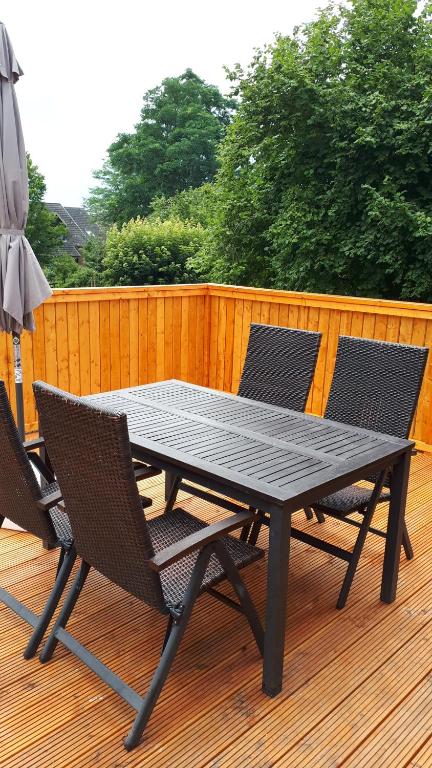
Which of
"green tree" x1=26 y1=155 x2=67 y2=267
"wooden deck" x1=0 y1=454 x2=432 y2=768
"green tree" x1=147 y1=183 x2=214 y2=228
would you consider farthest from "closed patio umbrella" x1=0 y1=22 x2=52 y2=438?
"green tree" x1=26 y1=155 x2=67 y2=267

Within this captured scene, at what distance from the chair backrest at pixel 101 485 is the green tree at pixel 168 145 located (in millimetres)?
28983

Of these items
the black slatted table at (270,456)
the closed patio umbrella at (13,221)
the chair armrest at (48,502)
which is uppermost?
the closed patio umbrella at (13,221)

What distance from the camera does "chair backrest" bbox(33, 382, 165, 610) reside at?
1.89 metres

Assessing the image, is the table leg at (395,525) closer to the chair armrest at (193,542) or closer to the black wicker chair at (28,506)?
the chair armrest at (193,542)

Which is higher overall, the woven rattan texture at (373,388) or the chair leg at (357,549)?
the woven rattan texture at (373,388)

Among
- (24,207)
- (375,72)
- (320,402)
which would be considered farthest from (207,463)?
(375,72)

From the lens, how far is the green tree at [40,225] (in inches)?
1153

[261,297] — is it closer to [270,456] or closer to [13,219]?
[13,219]

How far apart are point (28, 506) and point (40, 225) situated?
2930 centimetres

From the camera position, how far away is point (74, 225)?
142ft

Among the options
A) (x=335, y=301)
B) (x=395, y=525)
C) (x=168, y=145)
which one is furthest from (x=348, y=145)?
(x=168, y=145)

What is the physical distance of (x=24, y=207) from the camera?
11.1 feet

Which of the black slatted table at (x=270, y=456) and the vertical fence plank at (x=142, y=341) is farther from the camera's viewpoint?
the vertical fence plank at (x=142, y=341)

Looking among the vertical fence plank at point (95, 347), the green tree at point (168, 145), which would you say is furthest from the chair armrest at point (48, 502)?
the green tree at point (168, 145)
